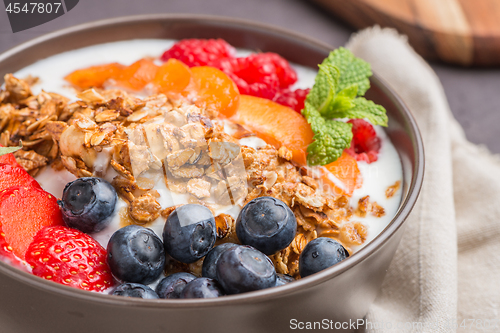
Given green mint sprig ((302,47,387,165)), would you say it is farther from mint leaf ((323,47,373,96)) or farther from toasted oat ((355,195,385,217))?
toasted oat ((355,195,385,217))

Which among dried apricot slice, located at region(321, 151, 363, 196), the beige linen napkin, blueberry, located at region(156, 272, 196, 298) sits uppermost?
blueberry, located at region(156, 272, 196, 298)

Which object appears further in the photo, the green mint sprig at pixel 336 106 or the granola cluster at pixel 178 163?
the green mint sprig at pixel 336 106

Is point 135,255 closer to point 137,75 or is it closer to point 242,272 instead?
point 242,272

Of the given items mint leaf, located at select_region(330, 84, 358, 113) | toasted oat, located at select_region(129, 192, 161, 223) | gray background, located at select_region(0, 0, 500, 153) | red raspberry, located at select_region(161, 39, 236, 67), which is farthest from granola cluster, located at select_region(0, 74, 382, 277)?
gray background, located at select_region(0, 0, 500, 153)

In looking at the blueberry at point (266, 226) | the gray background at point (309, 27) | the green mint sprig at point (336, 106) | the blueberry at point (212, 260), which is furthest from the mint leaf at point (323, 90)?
the gray background at point (309, 27)

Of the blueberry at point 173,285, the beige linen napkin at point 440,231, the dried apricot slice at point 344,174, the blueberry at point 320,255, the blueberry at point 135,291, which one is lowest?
the beige linen napkin at point 440,231

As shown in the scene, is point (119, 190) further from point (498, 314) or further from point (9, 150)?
point (498, 314)

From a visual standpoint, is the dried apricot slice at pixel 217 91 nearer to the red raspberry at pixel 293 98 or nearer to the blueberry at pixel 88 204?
the red raspberry at pixel 293 98
